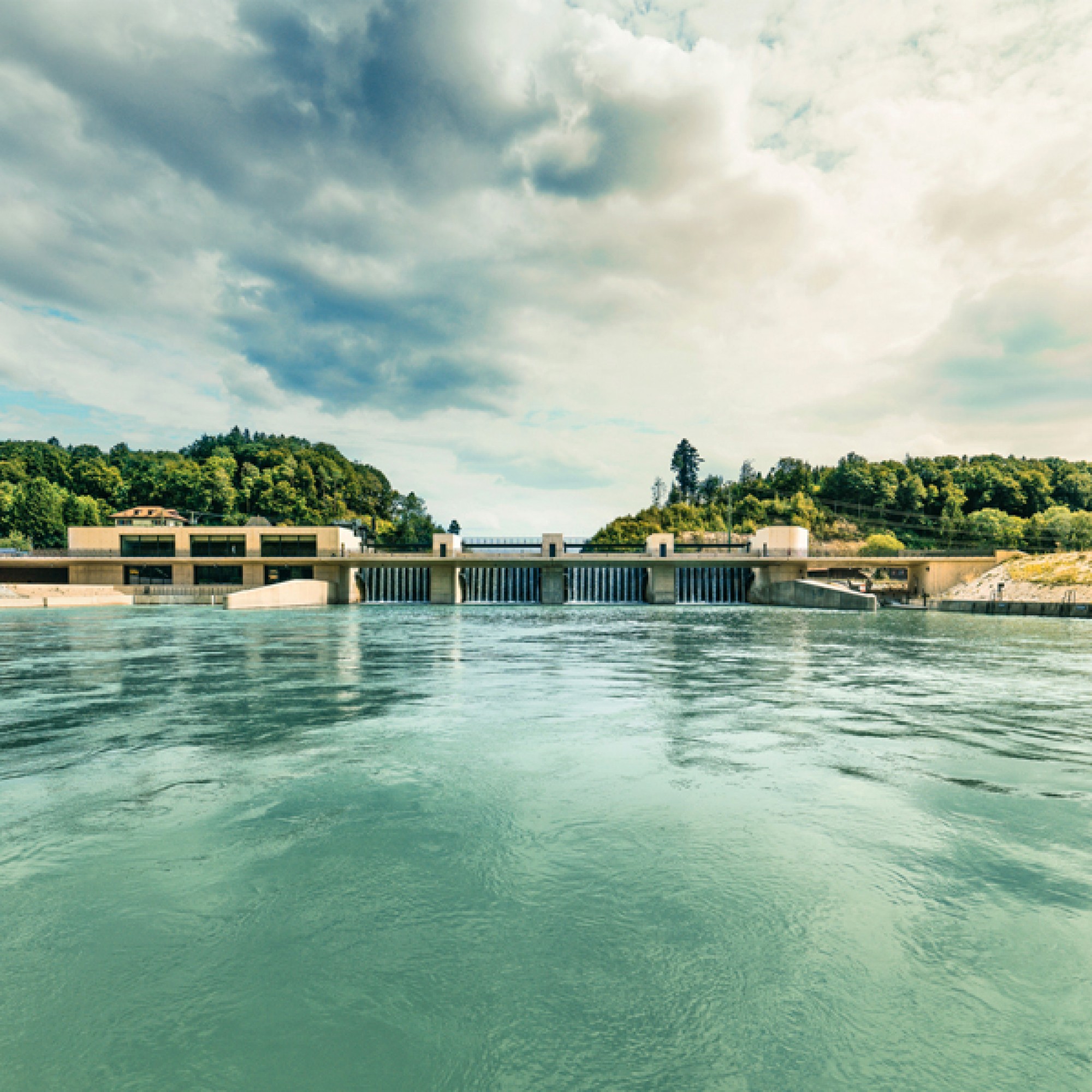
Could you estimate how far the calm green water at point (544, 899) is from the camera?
4.77 m

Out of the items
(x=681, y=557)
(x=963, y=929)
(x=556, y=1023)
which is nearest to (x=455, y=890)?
(x=556, y=1023)

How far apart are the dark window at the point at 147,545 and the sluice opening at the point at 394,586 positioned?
73.1 ft

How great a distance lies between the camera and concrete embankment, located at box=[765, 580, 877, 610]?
64000mm

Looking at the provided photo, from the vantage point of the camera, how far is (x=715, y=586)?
86.2 metres

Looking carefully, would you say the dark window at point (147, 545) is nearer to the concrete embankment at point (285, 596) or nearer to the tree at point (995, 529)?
the concrete embankment at point (285, 596)

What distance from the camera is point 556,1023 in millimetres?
5078

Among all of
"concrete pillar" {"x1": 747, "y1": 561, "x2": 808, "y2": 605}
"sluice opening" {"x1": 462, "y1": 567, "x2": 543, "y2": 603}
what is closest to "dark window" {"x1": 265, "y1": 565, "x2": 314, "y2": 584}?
"sluice opening" {"x1": 462, "y1": 567, "x2": 543, "y2": 603}

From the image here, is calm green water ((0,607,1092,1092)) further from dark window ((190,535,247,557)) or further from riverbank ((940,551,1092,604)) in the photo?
dark window ((190,535,247,557))

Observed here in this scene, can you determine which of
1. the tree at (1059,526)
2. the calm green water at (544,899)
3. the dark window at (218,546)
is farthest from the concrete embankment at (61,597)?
the tree at (1059,526)

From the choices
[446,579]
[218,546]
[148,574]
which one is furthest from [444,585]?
[148,574]

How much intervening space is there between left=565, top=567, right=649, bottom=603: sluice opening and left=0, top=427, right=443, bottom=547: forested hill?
3030 inches

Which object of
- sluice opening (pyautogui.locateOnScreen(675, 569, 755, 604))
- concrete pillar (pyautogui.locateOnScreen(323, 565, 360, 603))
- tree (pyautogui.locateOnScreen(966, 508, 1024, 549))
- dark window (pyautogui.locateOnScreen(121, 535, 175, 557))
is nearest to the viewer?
concrete pillar (pyautogui.locateOnScreen(323, 565, 360, 603))

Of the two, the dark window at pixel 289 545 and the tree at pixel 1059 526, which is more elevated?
the tree at pixel 1059 526

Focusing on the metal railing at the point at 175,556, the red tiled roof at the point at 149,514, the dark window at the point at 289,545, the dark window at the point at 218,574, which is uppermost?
the red tiled roof at the point at 149,514
